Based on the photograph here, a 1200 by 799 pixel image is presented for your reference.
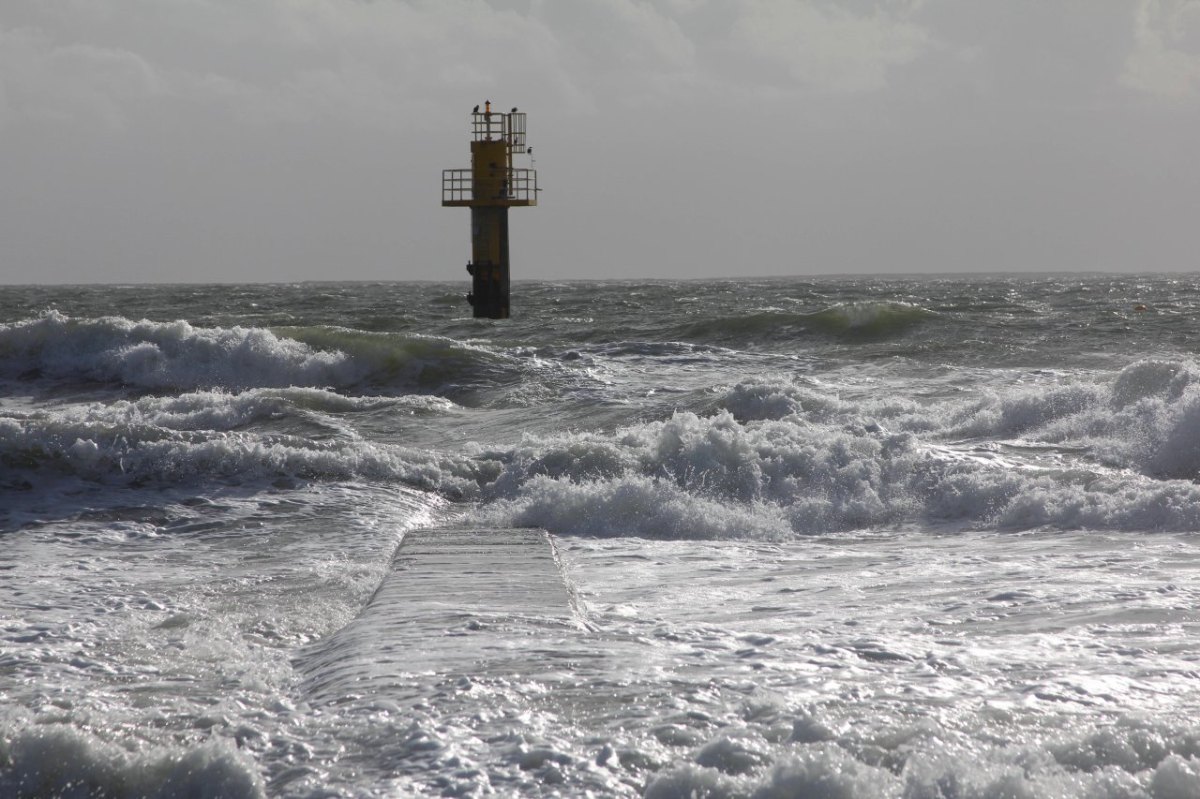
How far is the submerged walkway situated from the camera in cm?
425

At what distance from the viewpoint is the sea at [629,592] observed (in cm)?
348

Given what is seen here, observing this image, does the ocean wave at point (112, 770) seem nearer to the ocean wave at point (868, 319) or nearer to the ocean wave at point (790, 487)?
the ocean wave at point (790, 487)

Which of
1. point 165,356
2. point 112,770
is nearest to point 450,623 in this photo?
point 112,770

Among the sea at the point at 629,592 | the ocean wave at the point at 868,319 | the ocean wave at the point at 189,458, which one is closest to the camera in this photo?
the sea at the point at 629,592

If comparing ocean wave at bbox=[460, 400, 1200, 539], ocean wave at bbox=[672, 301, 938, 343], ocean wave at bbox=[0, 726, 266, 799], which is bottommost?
ocean wave at bbox=[460, 400, 1200, 539]

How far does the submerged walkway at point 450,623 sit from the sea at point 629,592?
28 millimetres

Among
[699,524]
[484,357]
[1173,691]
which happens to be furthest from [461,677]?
[484,357]

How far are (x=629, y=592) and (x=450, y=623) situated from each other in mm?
1222

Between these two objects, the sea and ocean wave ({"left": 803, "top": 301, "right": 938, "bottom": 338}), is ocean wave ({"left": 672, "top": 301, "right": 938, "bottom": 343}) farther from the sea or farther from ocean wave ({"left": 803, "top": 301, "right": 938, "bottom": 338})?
the sea

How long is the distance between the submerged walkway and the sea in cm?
3

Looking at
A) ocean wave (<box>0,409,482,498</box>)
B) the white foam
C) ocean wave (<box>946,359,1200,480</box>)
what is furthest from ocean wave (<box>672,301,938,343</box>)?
ocean wave (<box>0,409,482,498</box>)

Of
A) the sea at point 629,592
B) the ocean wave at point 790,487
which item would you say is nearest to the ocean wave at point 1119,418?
the sea at point 629,592

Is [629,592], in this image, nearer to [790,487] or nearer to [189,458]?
[790,487]

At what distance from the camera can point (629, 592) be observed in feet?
19.1
